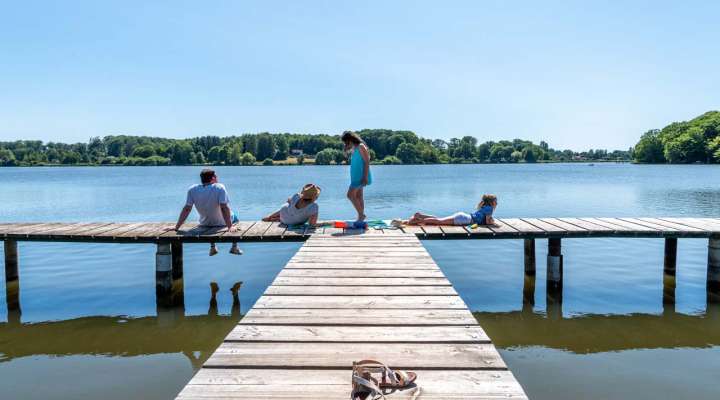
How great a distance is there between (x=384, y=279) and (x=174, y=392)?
10.9ft

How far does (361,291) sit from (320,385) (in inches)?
98.8

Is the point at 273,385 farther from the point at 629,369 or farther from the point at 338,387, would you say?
the point at 629,369

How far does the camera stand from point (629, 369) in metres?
8.07

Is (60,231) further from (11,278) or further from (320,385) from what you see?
(320,385)

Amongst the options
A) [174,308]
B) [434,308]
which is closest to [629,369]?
[434,308]

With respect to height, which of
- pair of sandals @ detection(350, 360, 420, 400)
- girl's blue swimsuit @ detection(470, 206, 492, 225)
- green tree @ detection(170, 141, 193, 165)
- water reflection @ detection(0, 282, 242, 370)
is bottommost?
water reflection @ detection(0, 282, 242, 370)

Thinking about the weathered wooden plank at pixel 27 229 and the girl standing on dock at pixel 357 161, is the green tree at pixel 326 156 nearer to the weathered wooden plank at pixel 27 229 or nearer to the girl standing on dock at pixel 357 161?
the weathered wooden plank at pixel 27 229

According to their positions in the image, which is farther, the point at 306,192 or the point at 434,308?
the point at 306,192

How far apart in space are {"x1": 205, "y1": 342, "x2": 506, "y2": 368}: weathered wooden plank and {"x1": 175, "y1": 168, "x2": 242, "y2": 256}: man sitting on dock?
687cm

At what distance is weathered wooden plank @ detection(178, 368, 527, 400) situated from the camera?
3242 millimetres

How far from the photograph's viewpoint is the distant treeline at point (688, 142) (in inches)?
4419

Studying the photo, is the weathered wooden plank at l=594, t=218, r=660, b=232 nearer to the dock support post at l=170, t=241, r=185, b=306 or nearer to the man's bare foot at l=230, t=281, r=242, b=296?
the man's bare foot at l=230, t=281, r=242, b=296

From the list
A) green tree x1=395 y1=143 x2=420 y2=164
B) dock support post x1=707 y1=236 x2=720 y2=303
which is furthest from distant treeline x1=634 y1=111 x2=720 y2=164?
dock support post x1=707 y1=236 x2=720 y2=303

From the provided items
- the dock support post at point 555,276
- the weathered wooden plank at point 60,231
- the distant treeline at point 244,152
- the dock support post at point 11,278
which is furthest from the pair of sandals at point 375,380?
the distant treeline at point 244,152
